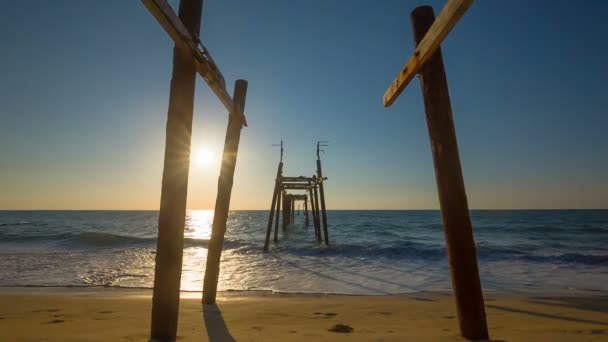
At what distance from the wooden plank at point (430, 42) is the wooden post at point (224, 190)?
2.39 meters

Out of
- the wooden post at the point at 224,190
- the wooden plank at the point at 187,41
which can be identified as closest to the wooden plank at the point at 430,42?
the wooden plank at the point at 187,41

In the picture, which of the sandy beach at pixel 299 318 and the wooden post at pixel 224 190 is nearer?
the sandy beach at pixel 299 318

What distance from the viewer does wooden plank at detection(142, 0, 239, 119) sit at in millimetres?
2551

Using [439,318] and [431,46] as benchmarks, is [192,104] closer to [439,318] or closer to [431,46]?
[431,46]

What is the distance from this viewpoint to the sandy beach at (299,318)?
377 centimetres

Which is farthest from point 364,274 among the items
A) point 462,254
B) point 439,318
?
point 462,254

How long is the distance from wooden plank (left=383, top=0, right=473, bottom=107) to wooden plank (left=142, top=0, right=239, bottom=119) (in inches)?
80.0

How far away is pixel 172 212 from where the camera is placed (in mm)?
2982

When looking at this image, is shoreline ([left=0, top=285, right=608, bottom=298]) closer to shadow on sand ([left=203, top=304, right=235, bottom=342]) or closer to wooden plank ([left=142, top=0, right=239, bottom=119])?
shadow on sand ([left=203, top=304, right=235, bottom=342])

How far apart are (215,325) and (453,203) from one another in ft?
10.7

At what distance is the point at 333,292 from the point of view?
306 inches

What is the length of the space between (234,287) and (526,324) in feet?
20.2

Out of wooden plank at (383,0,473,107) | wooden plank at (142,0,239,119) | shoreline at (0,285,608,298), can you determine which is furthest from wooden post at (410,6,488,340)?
shoreline at (0,285,608,298)

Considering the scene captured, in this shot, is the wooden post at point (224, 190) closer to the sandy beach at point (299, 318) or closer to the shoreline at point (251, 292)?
the sandy beach at point (299, 318)
